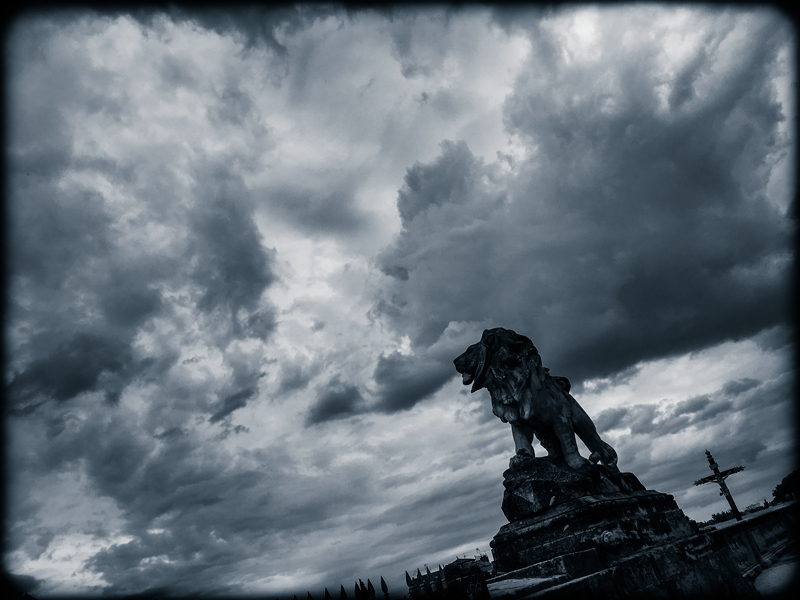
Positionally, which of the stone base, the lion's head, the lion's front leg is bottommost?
the stone base

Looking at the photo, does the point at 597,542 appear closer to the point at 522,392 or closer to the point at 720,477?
the point at 522,392

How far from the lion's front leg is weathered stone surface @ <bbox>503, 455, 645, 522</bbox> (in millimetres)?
194

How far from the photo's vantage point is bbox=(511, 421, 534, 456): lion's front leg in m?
9.15

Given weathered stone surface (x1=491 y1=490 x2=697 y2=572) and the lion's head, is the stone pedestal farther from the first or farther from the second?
the lion's head

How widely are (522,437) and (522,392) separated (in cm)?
90

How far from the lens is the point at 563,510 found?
7.63 meters

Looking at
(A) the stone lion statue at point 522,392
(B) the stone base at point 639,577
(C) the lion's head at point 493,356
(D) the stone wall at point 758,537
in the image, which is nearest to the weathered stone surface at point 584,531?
(B) the stone base at point 639,577

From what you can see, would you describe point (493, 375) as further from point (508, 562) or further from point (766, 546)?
point (766, 546)

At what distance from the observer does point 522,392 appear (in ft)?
30.1

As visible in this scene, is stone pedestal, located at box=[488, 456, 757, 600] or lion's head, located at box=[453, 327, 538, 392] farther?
lion's head, located at box=[453, 327, 538, 392]

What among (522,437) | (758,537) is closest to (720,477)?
A: (758,537)

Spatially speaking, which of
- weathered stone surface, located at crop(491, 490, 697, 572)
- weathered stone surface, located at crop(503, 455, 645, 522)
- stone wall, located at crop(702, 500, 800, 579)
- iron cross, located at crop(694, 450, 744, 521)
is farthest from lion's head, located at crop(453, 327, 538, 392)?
iron cross, located at crop(694, 450, 744, 521)

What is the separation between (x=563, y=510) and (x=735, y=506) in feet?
64.2

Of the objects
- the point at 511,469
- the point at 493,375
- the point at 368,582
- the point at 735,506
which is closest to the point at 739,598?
the point at 511,469
